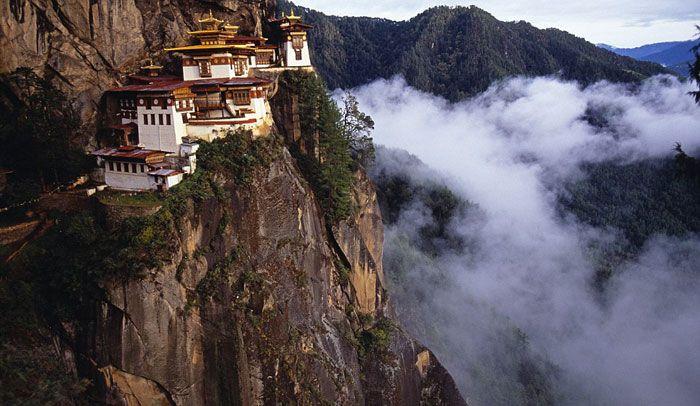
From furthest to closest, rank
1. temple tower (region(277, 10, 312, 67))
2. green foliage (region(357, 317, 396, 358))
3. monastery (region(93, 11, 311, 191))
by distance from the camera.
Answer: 1. temple tower (region(277, 10, 312, 67))
2. green foliage (region(357, 317, 396, 358))
3. monastery (region(93, 11, 311, 191))

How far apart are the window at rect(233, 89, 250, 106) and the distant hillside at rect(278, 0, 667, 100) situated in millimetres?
124537

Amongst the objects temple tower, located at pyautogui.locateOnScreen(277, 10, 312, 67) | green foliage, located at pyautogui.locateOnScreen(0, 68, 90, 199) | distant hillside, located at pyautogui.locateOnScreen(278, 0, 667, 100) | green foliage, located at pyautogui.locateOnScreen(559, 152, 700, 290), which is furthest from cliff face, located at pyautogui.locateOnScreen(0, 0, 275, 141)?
distant hillside, located at pyautogui.locateOnScreen(278, 0, 667, 100)

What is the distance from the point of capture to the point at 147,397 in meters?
28.0

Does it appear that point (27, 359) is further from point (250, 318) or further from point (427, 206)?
point (427, 206)

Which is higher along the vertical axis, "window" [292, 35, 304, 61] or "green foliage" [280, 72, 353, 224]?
"window" [292, 35, 304, 61]

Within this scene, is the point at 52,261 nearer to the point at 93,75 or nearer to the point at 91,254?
the point at 91,254

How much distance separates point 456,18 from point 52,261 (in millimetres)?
168577

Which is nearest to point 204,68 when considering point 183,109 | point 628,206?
point 183,109

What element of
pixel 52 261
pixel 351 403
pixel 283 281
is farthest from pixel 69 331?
pixel 351 403

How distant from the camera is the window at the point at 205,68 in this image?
37688mm

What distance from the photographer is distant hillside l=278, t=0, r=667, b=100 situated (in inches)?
6580

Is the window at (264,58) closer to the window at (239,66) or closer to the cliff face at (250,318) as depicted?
the window at (239,66)

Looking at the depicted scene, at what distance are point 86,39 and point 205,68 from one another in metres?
7.35

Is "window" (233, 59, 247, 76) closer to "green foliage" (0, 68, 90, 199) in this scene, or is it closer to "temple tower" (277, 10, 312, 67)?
"temple tower" (277, 10, 312, 67)
